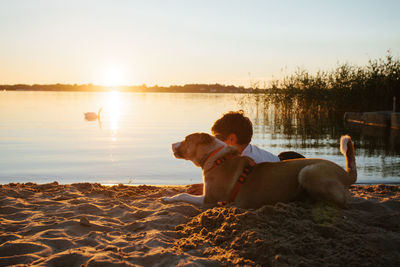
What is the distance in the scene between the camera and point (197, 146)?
5684 millimetres

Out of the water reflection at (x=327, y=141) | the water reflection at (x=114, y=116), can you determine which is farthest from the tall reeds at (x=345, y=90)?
the water reflection at (x=114, y=116)

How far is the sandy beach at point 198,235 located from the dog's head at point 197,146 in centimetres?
84

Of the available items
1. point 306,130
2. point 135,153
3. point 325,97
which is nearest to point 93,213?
point 135,153

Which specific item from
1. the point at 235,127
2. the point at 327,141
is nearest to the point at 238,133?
the point at 235,127

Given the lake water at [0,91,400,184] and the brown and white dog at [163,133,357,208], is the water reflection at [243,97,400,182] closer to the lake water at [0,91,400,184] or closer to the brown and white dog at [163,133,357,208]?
the lake water at [0,91,400,184]

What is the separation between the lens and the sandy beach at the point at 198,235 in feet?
11.7

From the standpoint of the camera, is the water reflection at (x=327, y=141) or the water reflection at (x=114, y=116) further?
the water reflection at (x=114, y=116)

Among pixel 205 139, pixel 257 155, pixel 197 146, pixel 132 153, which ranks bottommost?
pixel 132 153

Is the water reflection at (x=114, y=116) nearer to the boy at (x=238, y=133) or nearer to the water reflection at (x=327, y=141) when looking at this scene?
the water reflection at (x=327, y=141)

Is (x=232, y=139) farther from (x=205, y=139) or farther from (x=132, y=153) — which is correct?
(x=132, y=153)

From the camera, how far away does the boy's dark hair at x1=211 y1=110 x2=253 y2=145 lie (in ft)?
19.9

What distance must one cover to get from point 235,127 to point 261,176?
1385 millimetres

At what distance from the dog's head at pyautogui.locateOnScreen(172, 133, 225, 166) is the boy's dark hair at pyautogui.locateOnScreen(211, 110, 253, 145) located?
56 centimetres

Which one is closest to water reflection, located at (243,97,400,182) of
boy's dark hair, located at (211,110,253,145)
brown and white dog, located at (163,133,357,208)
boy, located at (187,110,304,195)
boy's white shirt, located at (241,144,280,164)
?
boy's white shirt, located at (241,144,280,164)
